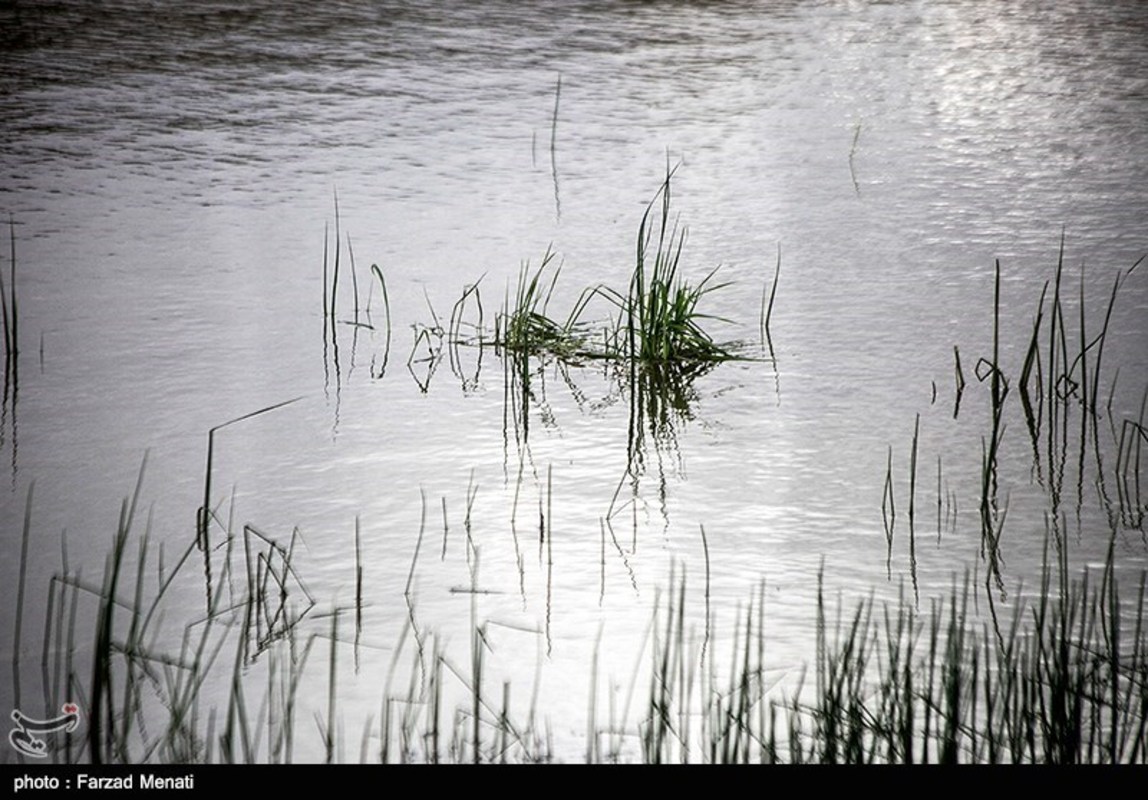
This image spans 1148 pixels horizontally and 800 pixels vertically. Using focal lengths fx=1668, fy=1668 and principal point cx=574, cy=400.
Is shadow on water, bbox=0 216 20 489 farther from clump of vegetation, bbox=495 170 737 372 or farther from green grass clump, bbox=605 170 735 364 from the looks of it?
green grass clump, bbox=605 170 735 364

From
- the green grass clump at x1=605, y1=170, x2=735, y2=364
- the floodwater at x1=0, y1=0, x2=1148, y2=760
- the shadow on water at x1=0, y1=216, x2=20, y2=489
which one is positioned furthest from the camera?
the green grass clump at x1=605, y1=170, x2=735, y2=364

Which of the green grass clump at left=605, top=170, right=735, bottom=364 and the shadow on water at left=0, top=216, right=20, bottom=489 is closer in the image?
the shadow on water at left=0, top=216, right=20, bottom=489

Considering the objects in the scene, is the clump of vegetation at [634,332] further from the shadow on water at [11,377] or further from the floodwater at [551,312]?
the shadow on water at [11,377]

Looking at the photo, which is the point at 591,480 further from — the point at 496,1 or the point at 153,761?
the point at 496,1

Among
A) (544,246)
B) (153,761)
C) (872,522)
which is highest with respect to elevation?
(544,246)

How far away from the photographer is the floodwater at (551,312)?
7.35 ft

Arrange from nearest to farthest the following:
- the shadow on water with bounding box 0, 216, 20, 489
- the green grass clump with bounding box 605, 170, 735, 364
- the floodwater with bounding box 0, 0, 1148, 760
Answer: the floodwater with bounding box 0, 0, 1148, 760 → the shadow on water with bounding box 0, 216, 20, 489 → the green grass clump with bounding box 605, 170, 735, 364

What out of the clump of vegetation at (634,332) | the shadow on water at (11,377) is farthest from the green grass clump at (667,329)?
the shadow on water at (11,377)

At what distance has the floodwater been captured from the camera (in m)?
2.24

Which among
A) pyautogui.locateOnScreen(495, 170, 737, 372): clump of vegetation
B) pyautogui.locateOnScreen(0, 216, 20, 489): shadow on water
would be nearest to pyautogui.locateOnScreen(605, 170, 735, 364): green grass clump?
pyautogui.locateOnScreen(495, 170, 737, 372): clump of vegetation

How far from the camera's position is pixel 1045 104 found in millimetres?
4988

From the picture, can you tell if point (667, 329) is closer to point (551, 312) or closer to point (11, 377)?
point (551, 312)
